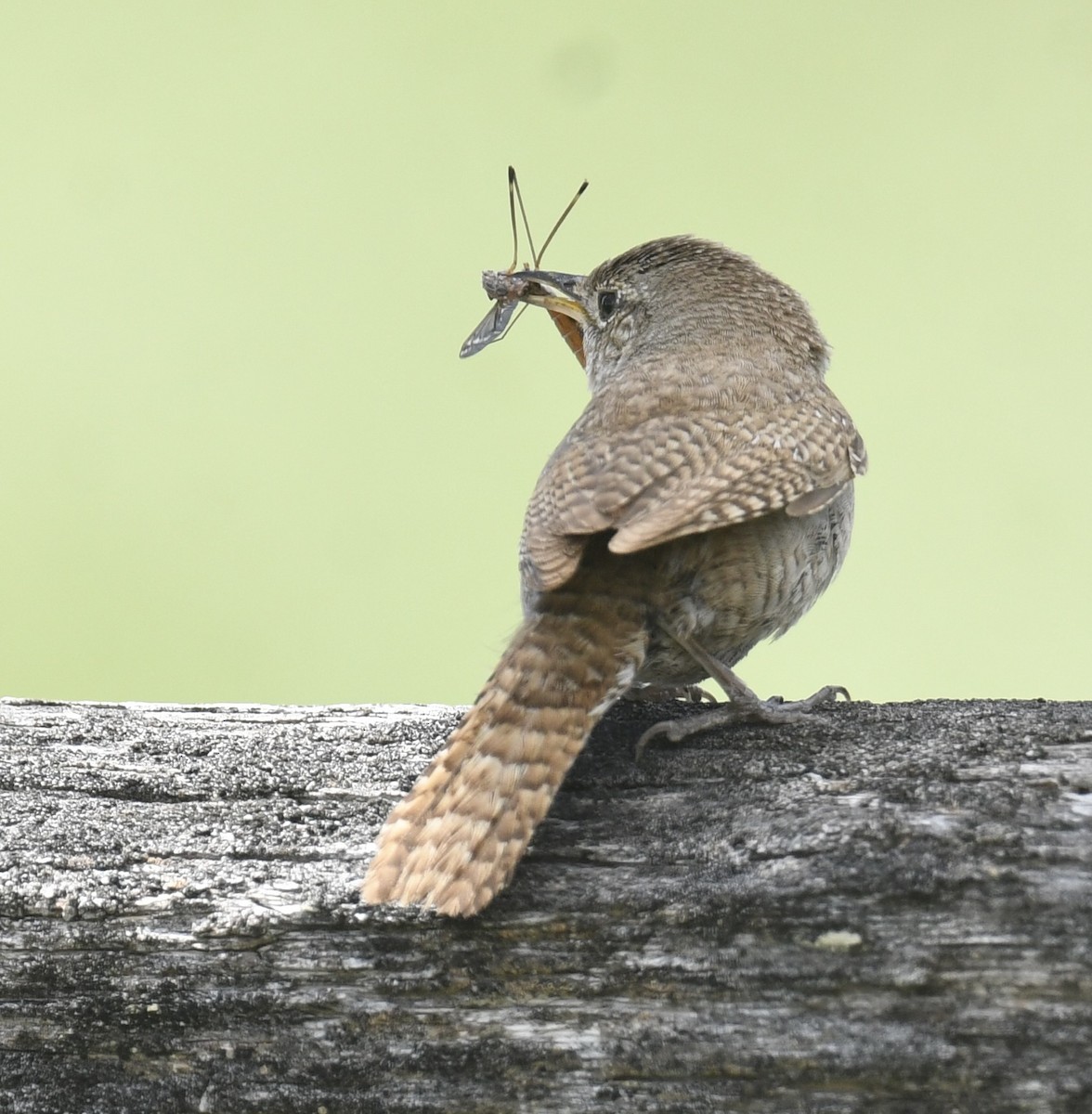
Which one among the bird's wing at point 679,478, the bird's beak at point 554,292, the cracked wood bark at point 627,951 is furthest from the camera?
the bird's beak at point 554,292

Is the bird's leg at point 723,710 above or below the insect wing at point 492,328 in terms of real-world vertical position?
below

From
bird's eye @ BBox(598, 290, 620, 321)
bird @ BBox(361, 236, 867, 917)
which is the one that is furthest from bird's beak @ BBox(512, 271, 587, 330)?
bird @ BBox(361, 236, 867, 917)

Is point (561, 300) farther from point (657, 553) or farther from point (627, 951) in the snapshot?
point (627, 951)

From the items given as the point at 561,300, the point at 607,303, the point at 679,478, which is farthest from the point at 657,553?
the point at 561,300

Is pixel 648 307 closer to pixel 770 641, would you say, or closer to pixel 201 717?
pixel 770 641

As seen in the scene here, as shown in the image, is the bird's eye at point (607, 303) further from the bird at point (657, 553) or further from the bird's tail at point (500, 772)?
the bird's tail at point (500, 772)

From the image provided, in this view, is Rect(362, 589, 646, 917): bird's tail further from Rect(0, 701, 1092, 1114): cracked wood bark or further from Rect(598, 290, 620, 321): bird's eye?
Rect(598, 290, 620, 321): bird's eye

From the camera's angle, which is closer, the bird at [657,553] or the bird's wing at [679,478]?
the bird at [657,553]

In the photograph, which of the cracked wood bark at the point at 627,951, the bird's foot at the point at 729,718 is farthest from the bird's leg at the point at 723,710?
the cracked wood bark at the point at 627,951
